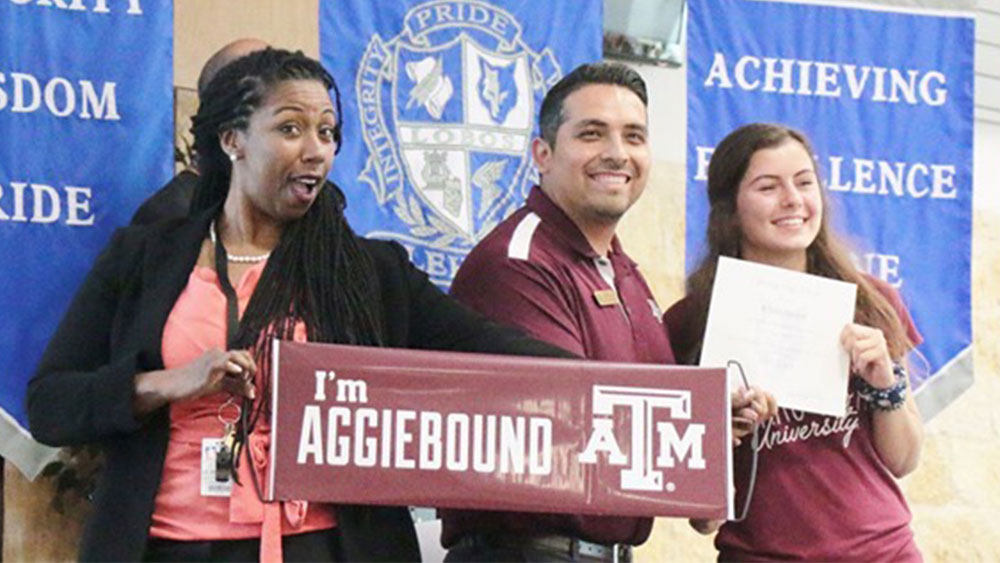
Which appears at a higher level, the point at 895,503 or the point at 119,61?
the point at 119,61

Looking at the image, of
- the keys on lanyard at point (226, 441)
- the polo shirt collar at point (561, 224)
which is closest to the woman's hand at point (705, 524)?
the polo shirt collar at point (561, 224)

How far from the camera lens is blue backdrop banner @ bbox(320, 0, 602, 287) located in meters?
5.01

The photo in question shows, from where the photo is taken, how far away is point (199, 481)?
129 inches

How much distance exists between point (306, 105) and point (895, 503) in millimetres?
1592

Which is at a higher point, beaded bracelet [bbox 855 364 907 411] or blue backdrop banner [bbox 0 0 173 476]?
blue backdrop banner [bbox 0 0 173 476]

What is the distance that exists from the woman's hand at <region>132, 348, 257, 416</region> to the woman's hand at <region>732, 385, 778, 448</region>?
916 mm

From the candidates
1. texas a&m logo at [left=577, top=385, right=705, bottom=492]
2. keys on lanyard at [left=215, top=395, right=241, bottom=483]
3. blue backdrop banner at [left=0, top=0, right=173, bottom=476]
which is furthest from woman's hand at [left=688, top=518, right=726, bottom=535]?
blue backdrop banner at [left=0, top=0, right=173, bottom=476]

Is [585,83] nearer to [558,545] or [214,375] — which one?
[558,545]

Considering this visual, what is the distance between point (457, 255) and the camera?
5.06 meters

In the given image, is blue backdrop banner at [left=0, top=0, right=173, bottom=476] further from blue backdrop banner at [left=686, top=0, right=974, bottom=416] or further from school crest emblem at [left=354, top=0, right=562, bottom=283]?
blue backdrop banner at [left=686, top=0, right=974, bottom=416]

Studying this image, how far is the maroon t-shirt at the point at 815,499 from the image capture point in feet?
13.3

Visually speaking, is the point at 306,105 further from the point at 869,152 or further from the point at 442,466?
the point at 869,152

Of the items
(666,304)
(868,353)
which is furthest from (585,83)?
(666,304)

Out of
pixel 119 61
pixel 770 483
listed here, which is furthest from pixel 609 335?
pixel 119 61
